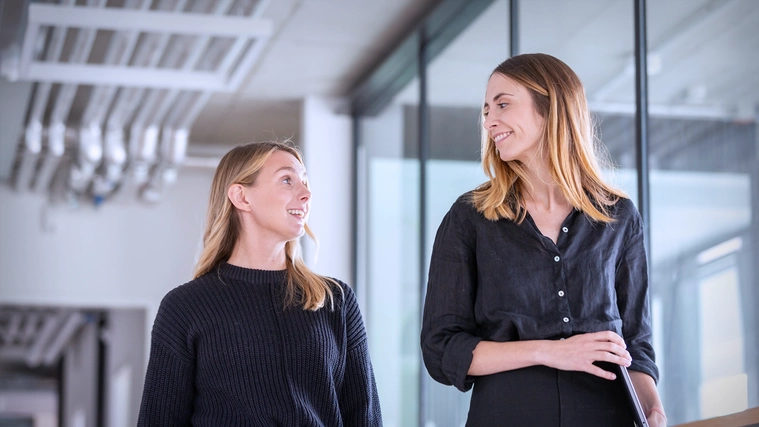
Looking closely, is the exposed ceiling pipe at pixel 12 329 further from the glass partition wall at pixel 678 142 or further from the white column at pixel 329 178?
the glass partition wall at pixel 678 142

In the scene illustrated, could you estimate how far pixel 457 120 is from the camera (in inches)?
169

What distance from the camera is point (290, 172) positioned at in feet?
7.28

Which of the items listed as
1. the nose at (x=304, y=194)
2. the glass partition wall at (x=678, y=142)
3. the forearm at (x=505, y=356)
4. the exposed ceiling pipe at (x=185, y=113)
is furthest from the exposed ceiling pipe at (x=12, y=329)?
the forearm at (x=505, y=356)

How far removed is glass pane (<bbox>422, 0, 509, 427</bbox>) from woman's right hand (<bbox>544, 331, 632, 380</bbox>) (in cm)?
223

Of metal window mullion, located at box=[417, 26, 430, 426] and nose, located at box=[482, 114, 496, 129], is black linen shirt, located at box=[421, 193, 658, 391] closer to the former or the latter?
nose, located at box=[482, 114, 496, 129]

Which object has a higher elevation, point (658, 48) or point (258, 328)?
point (658, 48)

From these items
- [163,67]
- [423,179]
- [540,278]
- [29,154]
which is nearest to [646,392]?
[540,278]

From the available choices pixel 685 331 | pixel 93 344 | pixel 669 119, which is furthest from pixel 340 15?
pixel 93 344

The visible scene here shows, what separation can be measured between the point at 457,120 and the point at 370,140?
1567 mm

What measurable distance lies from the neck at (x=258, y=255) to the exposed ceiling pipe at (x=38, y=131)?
2.10 metres

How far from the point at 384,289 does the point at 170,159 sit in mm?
1582

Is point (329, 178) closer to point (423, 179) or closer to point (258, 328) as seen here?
point (423, 179)

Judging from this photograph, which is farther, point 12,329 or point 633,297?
point 12,329

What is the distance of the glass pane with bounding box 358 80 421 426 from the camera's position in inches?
196
